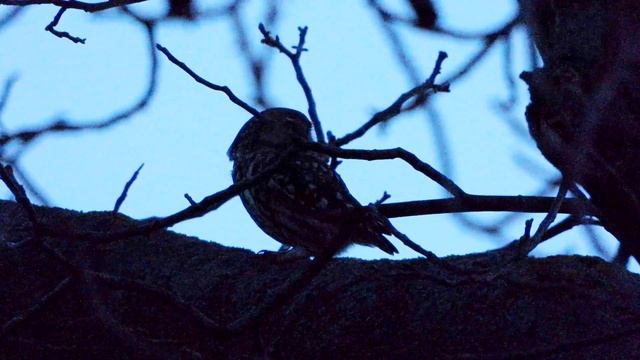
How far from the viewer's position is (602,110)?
8.71 feet

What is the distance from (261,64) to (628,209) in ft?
3.02

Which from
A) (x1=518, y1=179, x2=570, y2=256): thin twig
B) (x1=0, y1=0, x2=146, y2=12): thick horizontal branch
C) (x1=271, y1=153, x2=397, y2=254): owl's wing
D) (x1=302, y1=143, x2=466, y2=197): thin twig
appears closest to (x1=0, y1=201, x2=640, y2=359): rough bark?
(x1=518, y1=179, x2=570, y2=256): thin twig

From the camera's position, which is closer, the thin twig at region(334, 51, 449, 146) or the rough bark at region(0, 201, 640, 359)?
the thin twig at region(334, 51, 449, 146)

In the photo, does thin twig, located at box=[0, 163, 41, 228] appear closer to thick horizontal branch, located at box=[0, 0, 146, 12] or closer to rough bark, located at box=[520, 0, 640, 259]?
thick horizontal branch, located at box=[0, 0, 146, 12]

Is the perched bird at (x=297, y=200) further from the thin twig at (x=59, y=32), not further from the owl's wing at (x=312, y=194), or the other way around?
the thin twig at (x=59, y=32)

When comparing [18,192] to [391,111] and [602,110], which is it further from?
[602,110]

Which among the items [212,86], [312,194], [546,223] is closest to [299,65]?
[212,86]

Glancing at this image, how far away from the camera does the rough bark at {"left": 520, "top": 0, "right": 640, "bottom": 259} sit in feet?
8.87

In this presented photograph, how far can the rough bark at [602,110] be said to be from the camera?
2.71 metres

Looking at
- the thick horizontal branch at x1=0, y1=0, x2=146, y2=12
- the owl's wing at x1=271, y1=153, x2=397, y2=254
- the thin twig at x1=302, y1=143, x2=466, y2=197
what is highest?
the owl's wing at x1=271, y1=153, x2=397, y2=254

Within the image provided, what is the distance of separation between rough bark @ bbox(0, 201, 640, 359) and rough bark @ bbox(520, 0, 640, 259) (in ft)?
1.16

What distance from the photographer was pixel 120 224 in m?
4.35

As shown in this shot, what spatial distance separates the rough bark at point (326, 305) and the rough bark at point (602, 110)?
1.16 ft

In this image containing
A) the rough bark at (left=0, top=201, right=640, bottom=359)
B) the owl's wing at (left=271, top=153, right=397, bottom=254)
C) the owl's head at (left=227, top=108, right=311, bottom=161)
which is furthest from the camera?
the owl's head at (left=227, top=108, right=311, bottom=161)
